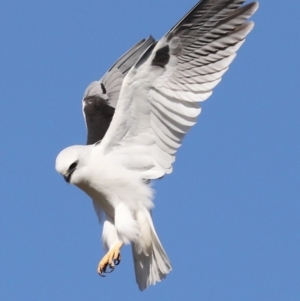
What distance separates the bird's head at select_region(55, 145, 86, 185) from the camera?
9227mm

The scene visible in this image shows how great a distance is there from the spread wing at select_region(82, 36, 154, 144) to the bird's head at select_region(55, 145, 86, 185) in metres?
1.20

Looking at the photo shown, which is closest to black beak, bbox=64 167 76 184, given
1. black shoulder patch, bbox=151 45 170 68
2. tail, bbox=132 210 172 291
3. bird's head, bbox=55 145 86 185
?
bird's head, bbox=55 145 86 185

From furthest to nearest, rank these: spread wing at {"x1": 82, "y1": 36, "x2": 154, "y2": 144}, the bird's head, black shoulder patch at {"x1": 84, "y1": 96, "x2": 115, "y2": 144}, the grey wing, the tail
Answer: the grey wing < spread wing at {"x1": 82, "y1": 36, "x2": 154, "y2": 144} < black shoulder patch at {"x1": 84, "y1": 96, "x2": 115, "y2": 144} < the tail < the bird's head

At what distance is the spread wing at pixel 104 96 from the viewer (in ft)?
35.9

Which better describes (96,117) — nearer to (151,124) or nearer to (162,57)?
(151,124)

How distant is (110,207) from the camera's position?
31.6 ft

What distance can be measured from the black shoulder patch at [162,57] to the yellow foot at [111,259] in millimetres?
1622

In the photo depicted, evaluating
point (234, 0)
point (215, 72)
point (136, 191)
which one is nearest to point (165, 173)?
point (136, 191)

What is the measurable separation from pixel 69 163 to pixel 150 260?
125 centimetres

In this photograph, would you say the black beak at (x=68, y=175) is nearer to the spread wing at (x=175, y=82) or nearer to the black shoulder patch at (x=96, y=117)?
the spread wing at (x=175, y=82)

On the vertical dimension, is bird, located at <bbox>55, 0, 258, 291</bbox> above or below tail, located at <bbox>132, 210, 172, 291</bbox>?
above

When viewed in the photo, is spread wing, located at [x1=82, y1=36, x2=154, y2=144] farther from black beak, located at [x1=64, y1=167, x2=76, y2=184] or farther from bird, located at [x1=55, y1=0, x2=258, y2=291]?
black beak, located at [x1=64, y1=167, x2=76, y2=184]

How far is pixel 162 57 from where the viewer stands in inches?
365

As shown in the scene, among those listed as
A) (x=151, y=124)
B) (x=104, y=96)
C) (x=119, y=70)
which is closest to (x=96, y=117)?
(x=104, y=96)
